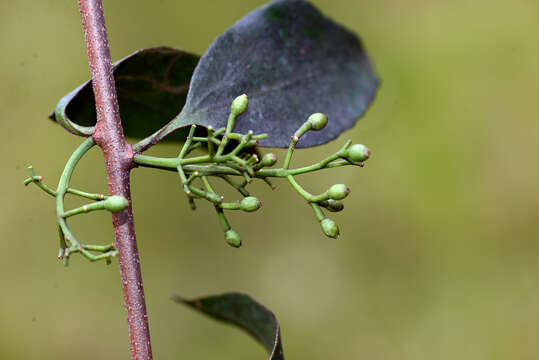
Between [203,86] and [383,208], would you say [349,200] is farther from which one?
[203,86]

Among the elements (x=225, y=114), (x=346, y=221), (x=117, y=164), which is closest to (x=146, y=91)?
(x=225, y=114)

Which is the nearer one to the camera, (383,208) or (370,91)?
(370,91)

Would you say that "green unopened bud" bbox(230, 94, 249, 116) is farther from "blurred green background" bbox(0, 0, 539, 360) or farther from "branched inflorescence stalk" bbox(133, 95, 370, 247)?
"blurred green background" bbox(0, 0, 539, 360)

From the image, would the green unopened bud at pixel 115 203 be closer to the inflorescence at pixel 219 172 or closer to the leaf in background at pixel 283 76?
the inflorescence at pixel 219 172

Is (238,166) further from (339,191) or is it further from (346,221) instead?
(346,221)

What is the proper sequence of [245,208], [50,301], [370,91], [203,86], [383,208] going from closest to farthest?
[245,208] → [203,86] → [370,91] → [50,301] → [383,208]

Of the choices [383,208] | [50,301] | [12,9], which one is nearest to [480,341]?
[383,208]

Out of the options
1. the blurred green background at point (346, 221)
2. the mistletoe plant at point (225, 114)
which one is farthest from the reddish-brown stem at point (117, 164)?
the blurred green background at point (346, 221)

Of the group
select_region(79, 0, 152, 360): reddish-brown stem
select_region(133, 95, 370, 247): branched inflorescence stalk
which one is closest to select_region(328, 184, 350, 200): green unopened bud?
select_region(133, 95, 370, 247): branched inflorescence stalk
